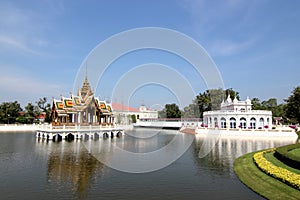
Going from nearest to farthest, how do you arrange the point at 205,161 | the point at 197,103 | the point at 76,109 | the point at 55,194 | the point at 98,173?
the point at 55,194 → the point at 98,173 → the point at 205,161 → the point at 76,109 → the point at 197,103

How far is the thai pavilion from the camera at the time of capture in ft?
131

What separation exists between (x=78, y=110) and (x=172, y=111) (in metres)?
55.1

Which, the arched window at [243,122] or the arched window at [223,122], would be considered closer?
the arched window at [243,122]

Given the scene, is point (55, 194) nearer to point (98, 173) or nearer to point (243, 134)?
point (98, 173)

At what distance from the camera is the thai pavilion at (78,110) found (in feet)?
131

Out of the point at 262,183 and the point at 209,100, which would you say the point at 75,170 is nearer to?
the point at 262,183

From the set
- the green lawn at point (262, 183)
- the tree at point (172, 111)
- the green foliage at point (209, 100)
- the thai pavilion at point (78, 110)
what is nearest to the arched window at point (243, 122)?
the green foliage at point (209, 100)

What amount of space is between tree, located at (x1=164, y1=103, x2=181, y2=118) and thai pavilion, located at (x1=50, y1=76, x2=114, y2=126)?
48133mm

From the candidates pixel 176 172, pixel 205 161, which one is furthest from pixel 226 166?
pixel 176 172

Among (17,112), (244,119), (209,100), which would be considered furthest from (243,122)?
(17,112)

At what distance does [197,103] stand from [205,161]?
56928mm

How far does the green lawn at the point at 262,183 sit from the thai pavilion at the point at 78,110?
2827 cm

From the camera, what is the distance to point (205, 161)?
18.5 metres

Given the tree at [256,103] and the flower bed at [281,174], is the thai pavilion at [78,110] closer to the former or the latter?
the flower bed at [281,174]
